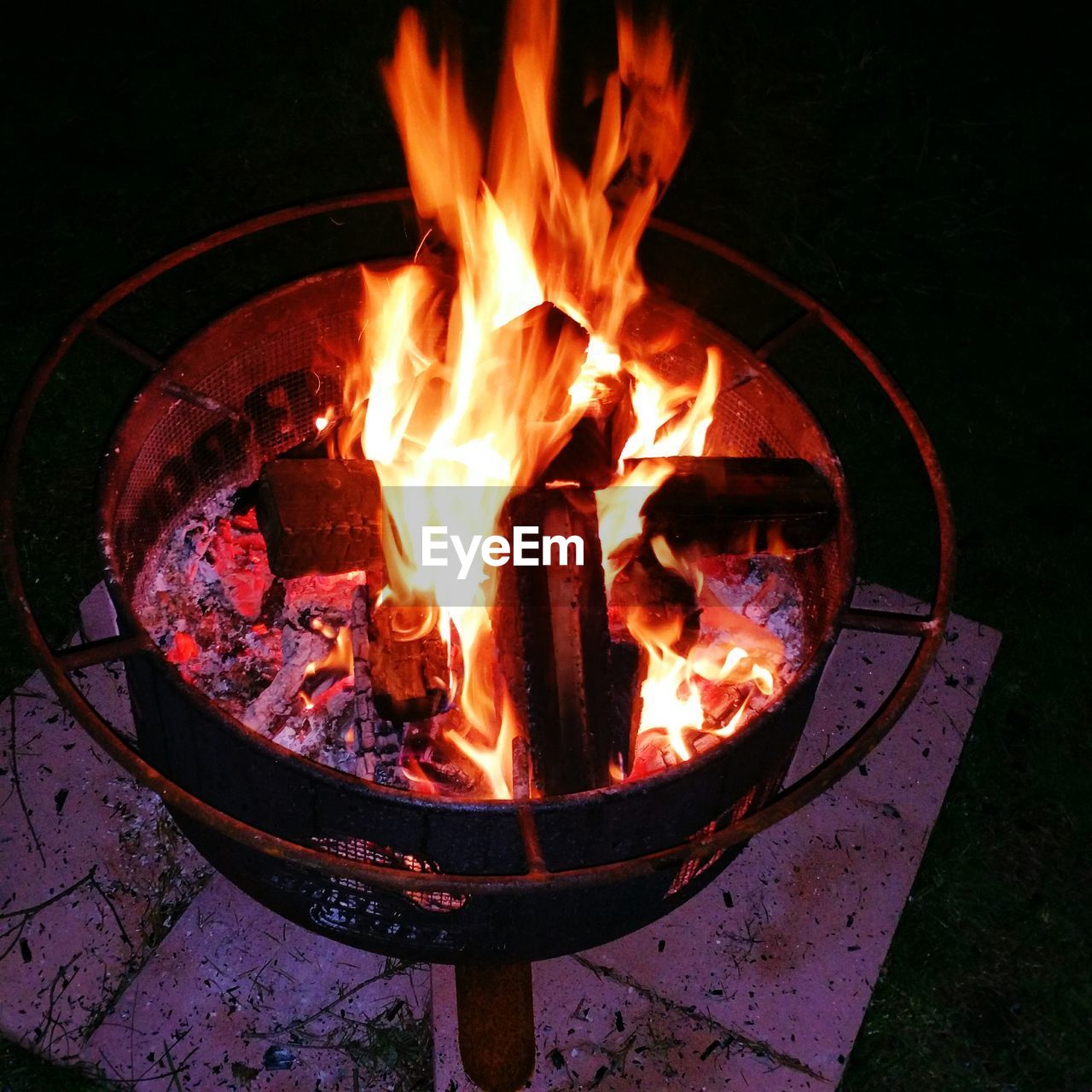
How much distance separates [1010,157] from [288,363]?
3.51 m

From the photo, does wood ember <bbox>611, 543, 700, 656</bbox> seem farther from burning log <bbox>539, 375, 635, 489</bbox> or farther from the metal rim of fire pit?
the metal rim of fire pit

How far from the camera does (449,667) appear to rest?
7.95ft

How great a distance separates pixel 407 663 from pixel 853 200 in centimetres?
319

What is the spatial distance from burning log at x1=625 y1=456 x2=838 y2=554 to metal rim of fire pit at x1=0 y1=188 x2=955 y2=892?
10.5 inches

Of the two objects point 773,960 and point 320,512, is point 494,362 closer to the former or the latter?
point 320,512

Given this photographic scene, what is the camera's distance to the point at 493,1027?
2.62m

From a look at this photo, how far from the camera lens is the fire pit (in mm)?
1957

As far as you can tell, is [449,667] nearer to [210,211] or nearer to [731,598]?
[731,598]

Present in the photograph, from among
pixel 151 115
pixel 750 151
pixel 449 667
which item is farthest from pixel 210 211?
pixel 449 667

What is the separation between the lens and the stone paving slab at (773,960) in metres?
2.71

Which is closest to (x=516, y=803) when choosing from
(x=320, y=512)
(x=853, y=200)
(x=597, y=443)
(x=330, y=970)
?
(x=320, y=512)

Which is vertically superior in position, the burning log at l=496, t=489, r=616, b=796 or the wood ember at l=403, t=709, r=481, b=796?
the burning log at l=496, t=489, r=616, b=796

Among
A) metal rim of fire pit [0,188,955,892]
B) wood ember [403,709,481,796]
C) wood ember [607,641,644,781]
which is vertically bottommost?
wood ember [403,709,481,796]

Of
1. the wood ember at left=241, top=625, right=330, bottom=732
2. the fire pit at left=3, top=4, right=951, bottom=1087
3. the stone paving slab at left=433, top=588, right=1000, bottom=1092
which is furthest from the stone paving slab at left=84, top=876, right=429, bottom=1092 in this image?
the wood ember at left=241, top=625, right=330, bottom=732
